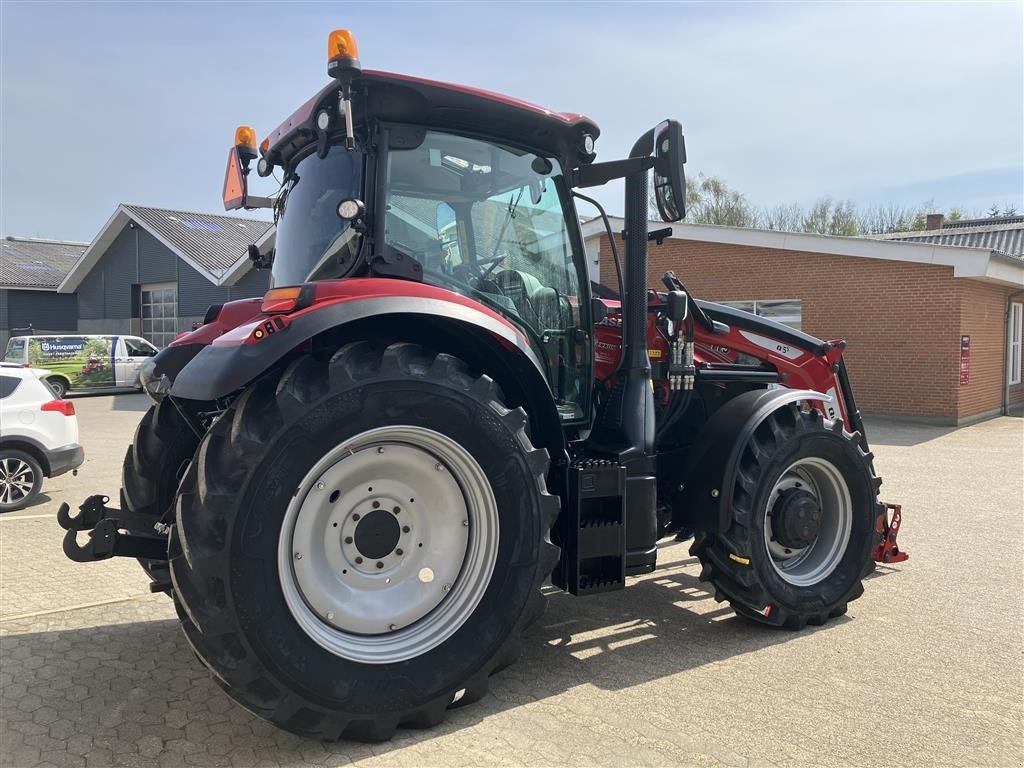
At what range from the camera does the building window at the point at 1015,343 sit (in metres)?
19.0

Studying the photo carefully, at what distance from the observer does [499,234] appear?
3947mm

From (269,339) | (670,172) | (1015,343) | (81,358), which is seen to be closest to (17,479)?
(269,339)

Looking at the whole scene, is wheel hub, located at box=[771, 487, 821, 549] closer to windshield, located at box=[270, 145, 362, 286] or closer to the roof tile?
windshield, located at box=[270, 145, 362, 286]

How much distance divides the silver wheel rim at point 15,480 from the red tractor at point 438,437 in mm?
5036

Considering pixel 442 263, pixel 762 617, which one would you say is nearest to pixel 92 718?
pixel 442 263

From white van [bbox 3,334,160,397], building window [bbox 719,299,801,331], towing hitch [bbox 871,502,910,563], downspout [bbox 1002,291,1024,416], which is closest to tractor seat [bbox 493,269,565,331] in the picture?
towing hitch [bbox 871,502,910,563]

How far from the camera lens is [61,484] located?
31.9 feet

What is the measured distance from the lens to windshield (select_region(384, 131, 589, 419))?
3.67m

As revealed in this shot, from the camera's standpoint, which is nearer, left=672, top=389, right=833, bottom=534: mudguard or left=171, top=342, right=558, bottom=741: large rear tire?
left=171, top=342, right=558, bottom=741: large rear tire

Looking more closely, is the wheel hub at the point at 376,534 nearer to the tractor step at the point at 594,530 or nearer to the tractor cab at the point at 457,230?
the tractor step at the point at 594,530

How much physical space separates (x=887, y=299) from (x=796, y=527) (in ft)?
44.1

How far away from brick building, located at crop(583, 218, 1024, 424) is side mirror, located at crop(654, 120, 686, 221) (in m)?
10.0

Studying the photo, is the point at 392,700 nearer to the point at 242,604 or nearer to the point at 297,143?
the point at 242,604

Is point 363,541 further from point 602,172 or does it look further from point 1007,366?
point 1007,366
